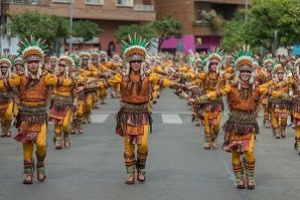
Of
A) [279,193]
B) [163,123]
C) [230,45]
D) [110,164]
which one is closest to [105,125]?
[163,123]

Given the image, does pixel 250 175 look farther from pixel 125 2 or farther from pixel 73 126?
pixel 125 2

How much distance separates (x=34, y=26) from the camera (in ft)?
126

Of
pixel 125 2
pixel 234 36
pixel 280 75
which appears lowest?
pixel 280 75

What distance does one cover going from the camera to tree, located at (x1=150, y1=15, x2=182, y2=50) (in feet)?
206

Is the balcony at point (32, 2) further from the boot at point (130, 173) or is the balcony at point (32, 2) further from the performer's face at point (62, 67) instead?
the boot at point (130, 173)

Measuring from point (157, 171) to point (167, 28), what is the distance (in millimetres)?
50729

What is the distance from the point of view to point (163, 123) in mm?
22656

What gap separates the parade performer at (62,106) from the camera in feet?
52.9

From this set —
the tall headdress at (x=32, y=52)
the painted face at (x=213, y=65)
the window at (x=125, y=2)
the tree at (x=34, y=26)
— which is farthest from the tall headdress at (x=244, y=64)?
the window at (x=125, y=2)

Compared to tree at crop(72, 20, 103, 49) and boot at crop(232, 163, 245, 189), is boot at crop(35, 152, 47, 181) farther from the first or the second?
tree at crop(72, 20, 103, 49)

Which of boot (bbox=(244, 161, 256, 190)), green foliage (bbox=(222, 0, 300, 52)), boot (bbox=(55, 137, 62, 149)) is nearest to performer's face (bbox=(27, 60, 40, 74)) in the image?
boot (bbox=(244, 161, 256, 190))

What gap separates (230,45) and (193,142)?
29611 mm

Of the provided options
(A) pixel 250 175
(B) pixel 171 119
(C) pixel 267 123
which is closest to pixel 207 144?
(A) pixel 250 175

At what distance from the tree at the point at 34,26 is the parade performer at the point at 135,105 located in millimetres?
23657
